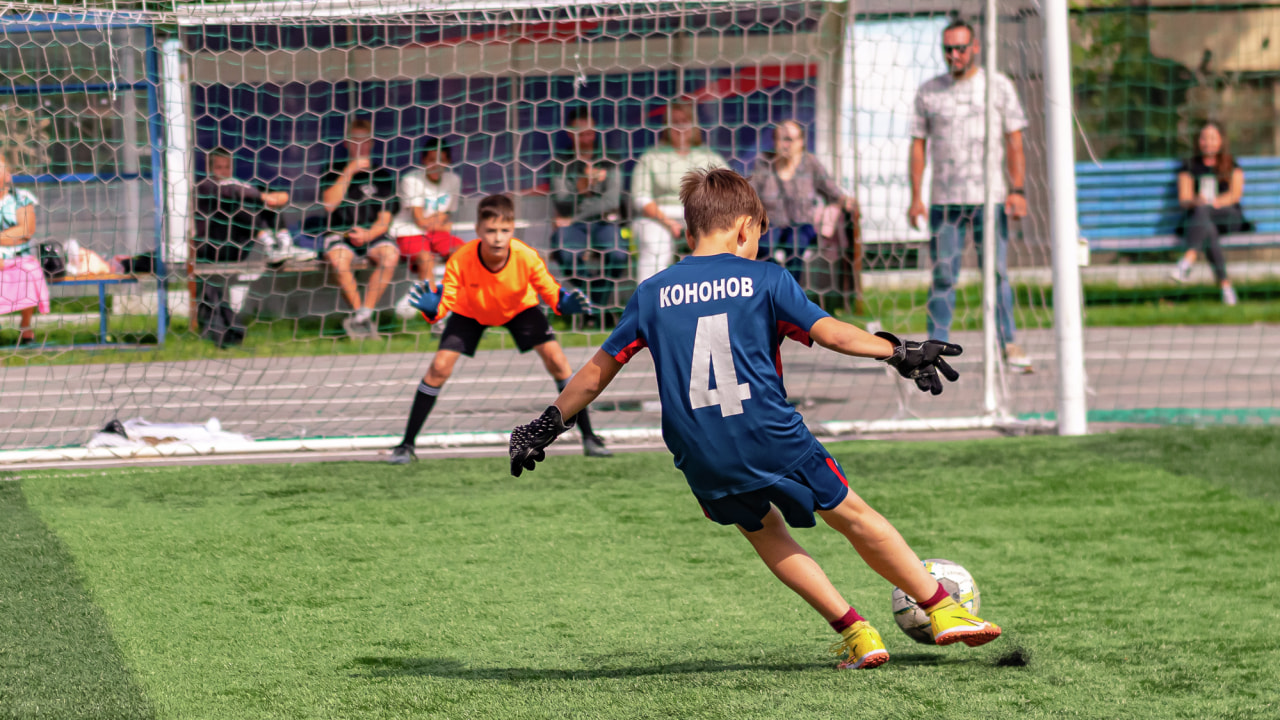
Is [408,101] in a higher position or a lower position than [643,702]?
higher

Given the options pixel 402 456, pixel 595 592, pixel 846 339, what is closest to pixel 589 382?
pixel 846 339

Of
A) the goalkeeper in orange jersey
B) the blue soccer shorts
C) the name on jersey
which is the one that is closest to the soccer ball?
the blue soccer shorts

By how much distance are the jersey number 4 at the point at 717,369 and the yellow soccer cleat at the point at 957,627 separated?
78 centimetres

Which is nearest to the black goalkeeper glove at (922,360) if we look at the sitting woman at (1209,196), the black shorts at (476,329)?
the black shorts at (476,329)

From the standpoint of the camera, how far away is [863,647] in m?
3.48

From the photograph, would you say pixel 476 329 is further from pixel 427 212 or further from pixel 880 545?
pixel 880 545

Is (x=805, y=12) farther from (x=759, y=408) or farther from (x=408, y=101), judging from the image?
(x=759, y=408)

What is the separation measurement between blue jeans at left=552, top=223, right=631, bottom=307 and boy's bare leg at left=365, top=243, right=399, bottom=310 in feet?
4.25

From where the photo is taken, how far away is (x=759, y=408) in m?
3.31

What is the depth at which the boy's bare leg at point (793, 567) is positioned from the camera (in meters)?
3.50

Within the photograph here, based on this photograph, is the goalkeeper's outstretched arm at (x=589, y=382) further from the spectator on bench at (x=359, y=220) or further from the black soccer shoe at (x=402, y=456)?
the spectator on bench at (x=359, y=220)

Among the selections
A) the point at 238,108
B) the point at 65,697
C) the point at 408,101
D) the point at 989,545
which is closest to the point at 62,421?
the point at 238,108

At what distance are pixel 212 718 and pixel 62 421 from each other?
4.97m

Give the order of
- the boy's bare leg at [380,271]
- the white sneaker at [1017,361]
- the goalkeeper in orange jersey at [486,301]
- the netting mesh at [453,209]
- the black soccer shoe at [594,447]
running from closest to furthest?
1. the goalkeeper in orange jersey at [486,301]
2. the black soccer shoe at [594,447]
3. the netting mesh at [453,209]
4. the white sneaker at [1017,361]
5. the boy's bare leg at [380,271]
